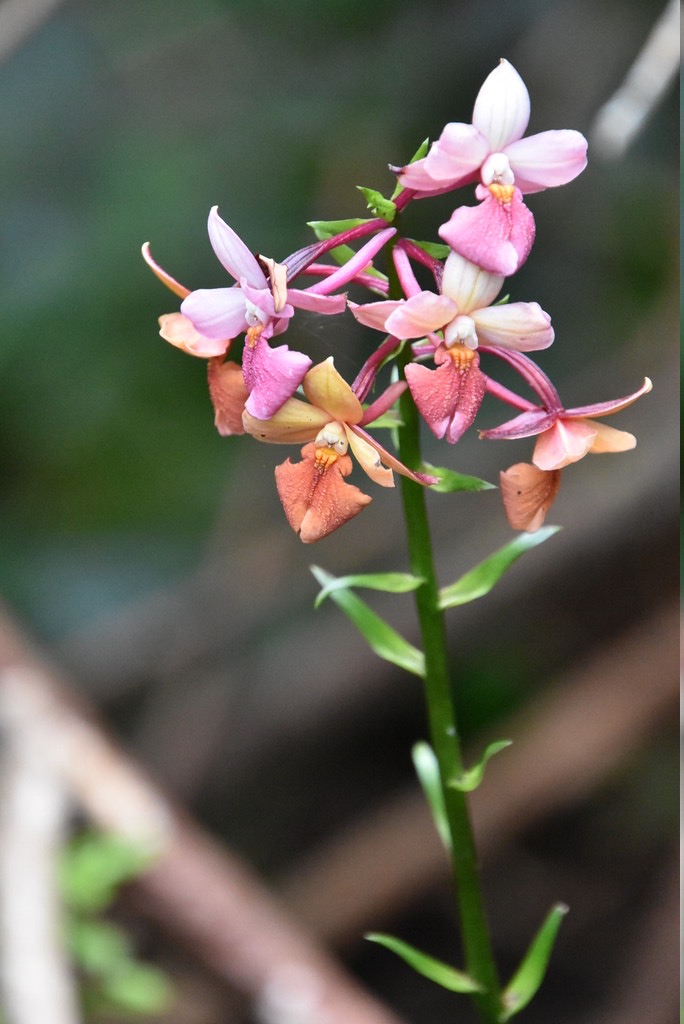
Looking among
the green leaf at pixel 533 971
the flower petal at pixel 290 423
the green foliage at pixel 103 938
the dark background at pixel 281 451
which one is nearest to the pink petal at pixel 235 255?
the flower petal at pixel 290 423

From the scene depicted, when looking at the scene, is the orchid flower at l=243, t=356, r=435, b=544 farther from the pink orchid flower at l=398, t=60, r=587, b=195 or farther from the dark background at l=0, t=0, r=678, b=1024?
the dark background at l=0, t=0, r=678, b=1024

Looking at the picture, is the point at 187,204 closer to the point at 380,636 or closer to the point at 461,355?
the point at 380,636

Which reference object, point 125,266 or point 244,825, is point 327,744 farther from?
point 125,266

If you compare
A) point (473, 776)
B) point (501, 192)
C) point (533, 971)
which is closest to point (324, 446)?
point (501, 192)

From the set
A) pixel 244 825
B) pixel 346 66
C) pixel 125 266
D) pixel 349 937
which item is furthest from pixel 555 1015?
pixel 346 66

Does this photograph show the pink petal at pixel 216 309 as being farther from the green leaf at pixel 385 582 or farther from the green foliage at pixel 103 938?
the green foliage at pixel 103 938

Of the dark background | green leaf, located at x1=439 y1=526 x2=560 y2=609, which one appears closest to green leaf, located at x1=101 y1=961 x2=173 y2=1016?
the dark background

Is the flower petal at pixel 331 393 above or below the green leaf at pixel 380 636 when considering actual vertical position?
above
